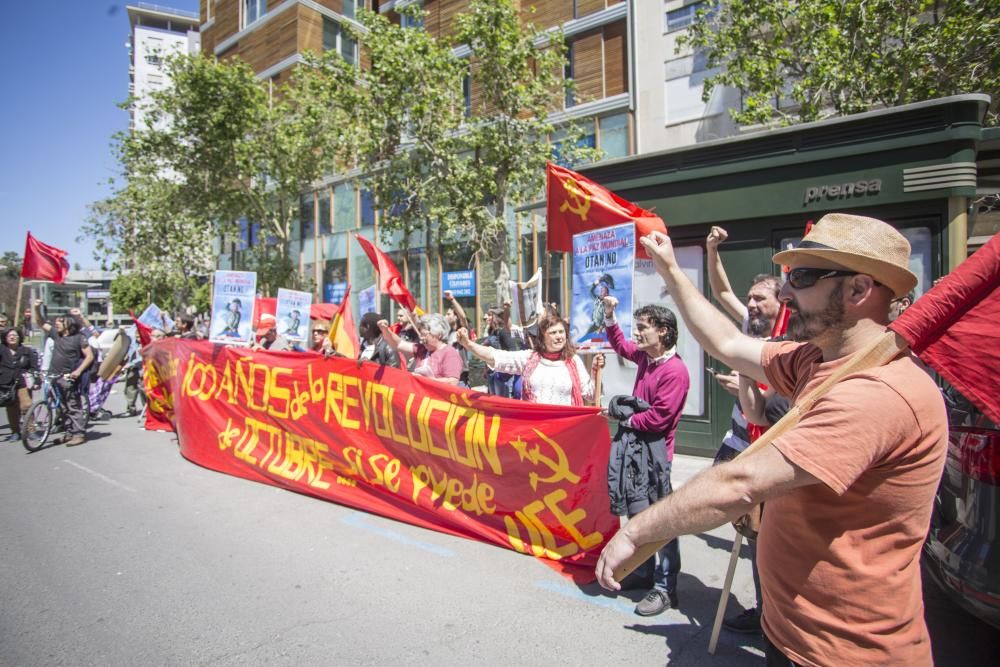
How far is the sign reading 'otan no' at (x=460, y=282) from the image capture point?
19766 millimetres

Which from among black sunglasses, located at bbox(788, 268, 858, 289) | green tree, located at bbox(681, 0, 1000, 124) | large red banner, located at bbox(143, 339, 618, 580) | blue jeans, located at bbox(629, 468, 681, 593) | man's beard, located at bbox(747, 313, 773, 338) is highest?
green tree, located at bbox(681, 0, 1000, 124)

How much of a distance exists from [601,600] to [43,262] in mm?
13960

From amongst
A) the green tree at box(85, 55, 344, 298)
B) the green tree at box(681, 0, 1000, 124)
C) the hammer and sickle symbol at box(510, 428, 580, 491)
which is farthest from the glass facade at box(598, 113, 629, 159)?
the hammer and sickle symbol at box(510, 428, 580, 491)

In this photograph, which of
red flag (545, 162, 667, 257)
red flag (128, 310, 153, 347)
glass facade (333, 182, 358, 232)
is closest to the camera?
red flag (545, 162, 667, 257)

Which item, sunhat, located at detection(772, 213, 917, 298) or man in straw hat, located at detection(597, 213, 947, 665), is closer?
man in straw hat, located at detection(597, 213, 947, 665)

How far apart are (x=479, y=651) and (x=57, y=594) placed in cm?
288

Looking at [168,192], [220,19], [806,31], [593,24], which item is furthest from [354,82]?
[220,19]

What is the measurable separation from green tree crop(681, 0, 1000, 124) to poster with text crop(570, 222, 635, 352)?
20.4 ft

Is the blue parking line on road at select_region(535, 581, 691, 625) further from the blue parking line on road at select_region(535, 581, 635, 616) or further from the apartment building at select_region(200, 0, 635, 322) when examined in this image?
the apartment building at select_region(200, 0, 635, 322)

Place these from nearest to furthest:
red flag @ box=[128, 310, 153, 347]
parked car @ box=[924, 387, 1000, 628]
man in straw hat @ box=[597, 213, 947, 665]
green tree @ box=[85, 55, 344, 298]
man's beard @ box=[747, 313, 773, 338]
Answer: man in straw hat @ box=[597, 213, 947, 665] → parked car @ box=[924, 387, 1000, 628] → man's beard @ box=[747, 313, 773, 338] → red flag @ box=[128, 310, 153, 347] → green tree @ box=[85, 55, 344, 298]

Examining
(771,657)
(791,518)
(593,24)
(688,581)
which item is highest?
(593,24)

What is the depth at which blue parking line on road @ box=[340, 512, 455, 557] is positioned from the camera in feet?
15.1

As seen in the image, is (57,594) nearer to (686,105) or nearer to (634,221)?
(634,221)

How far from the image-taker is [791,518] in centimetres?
163
